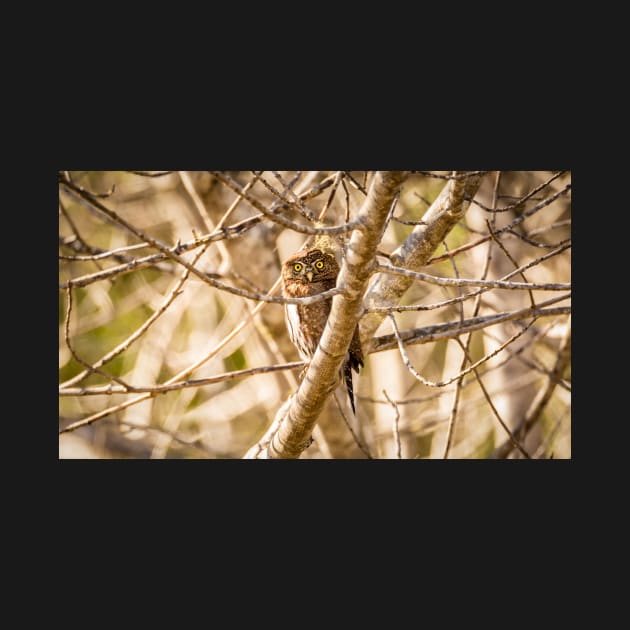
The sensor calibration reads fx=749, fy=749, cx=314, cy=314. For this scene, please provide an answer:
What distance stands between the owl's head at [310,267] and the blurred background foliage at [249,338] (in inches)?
19.2

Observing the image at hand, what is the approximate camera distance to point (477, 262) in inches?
202

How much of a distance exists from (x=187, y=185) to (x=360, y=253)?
2.28 meters

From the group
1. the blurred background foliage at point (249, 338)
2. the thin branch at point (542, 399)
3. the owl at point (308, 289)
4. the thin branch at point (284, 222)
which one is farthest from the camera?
the blurred background foliage at point (249, 338)

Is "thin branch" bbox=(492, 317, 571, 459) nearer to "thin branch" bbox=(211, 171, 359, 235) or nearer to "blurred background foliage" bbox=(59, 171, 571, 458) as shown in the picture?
"blurred background foliage" bbox=(59, 171, 571, 458)

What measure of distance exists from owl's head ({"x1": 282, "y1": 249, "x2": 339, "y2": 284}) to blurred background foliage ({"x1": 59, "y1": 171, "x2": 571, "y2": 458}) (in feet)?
1.60

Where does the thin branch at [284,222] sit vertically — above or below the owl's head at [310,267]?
below

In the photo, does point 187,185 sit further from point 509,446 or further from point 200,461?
point 509,446

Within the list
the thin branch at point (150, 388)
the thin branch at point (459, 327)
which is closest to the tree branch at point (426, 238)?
the thin branch at point (459, 327)

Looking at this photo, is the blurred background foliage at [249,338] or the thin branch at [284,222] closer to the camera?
the thin branch at [284,222]

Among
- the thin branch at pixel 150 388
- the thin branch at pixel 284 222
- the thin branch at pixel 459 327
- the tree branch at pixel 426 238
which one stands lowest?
the thin branch at pixel 150 388

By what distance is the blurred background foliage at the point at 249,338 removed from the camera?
4523 millimetres

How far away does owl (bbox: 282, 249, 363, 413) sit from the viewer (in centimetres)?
389

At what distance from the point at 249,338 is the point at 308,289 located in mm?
1254

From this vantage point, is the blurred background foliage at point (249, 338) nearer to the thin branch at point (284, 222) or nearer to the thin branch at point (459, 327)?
the thin branch at point (459, 327)
